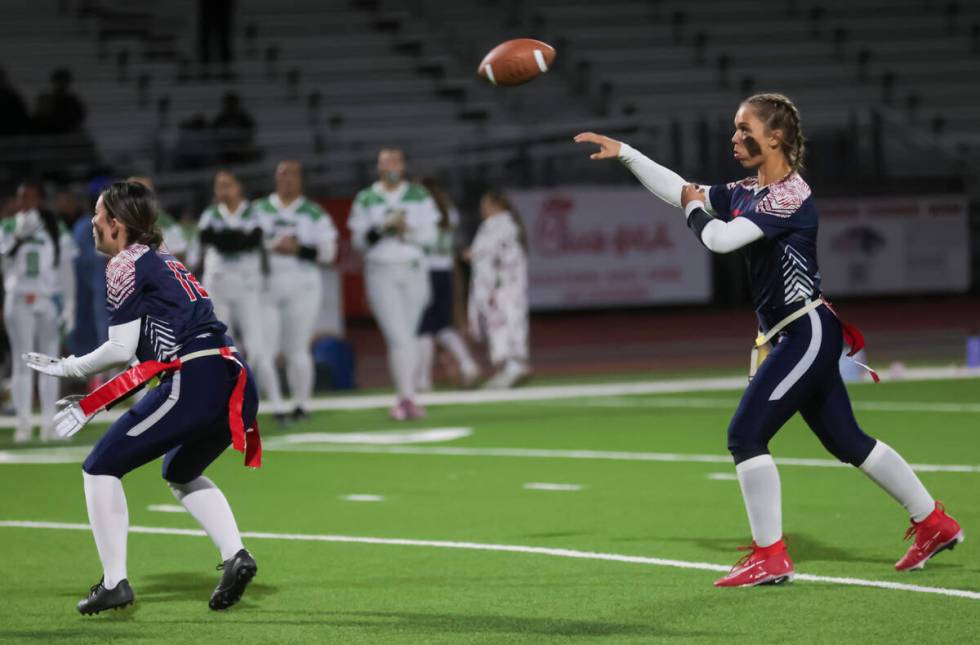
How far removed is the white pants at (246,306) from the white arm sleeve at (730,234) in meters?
8.32

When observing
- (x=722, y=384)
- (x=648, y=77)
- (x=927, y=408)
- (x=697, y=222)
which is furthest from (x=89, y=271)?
(x=648, y=77)

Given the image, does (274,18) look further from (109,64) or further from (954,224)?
(954,224)

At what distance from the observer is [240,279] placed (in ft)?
49.2

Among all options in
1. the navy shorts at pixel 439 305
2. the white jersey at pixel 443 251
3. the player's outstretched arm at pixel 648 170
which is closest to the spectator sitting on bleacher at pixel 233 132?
the white jersey at pixel 443 251

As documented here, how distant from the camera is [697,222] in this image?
292 inches

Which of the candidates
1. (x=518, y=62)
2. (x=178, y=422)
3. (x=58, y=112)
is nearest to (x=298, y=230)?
(x=518, y=62)

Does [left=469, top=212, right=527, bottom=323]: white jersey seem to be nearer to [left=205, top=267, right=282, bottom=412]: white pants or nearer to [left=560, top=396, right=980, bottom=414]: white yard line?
[left=560, top=396, right=980, bottom=414]: white yard line

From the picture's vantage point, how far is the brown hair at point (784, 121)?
7.42m

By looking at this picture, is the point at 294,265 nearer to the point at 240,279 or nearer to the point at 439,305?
the point at 240,279

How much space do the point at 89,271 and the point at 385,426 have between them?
3.70 m

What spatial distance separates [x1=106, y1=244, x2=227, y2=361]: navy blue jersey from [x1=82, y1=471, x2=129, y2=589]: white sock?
59 cm

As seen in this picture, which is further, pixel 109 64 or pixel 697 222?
pixel 109 64

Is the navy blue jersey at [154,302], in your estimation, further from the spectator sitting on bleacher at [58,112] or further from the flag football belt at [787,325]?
the spectator sitting on bleacher at [58,112]

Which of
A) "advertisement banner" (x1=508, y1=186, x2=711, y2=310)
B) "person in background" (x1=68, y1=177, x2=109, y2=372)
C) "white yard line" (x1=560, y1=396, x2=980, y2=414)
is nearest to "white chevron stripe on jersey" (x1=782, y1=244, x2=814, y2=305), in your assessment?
"white yard line" (x1=560, y1=396, x2=980, y2=414)
